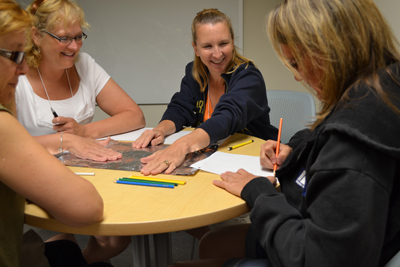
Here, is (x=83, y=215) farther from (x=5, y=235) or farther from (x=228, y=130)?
(x=228, y=130)

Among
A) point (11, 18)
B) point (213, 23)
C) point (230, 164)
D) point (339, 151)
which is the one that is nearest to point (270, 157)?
point (230, 164)

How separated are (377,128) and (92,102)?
5.18 ft

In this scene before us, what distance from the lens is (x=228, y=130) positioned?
143 centimetres

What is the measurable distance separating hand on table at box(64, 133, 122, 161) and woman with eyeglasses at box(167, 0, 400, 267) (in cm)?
59

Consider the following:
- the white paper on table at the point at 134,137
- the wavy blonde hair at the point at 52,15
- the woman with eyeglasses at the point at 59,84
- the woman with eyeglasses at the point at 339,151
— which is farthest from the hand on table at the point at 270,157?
the wavy blonde hair at the point at 52,15

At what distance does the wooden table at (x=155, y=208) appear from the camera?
74cm

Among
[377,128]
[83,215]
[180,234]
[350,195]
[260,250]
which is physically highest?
[377,128]

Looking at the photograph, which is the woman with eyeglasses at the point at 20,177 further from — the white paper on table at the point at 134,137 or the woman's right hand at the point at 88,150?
the white paper on table at the point at 134,137

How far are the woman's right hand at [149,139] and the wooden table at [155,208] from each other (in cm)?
35

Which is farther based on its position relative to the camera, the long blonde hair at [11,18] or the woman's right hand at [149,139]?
the woman's right hand at [149,139]

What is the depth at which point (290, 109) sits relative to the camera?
188cm

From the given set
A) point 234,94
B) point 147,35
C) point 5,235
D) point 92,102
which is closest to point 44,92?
point 92,102

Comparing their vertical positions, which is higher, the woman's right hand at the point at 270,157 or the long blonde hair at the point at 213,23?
the long blonde hair at the point at 213,23

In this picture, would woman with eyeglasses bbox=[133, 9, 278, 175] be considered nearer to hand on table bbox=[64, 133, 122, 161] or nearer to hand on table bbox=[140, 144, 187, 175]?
hand on table bbox=[140, 144, 187, 175]
